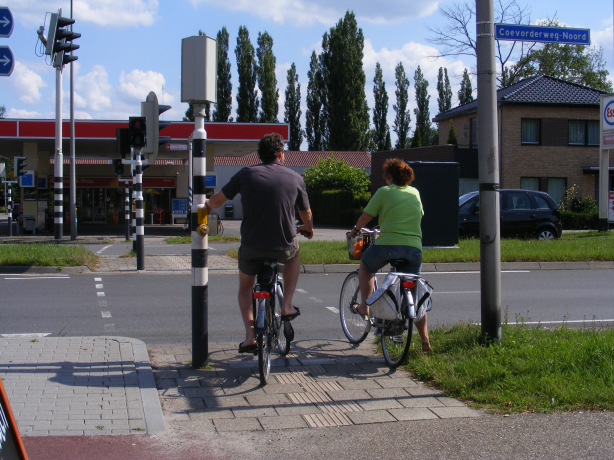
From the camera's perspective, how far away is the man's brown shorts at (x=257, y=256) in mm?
5469

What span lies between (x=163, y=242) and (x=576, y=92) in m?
25.9

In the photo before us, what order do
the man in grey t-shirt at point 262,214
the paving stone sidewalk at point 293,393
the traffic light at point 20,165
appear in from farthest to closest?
the traffic light at point 20,165 → the man in grey t-shirt at point 262,214 → the paving stone sidewalk at point 293,393

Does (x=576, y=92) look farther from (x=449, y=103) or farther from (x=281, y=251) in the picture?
(x=449, y=103)

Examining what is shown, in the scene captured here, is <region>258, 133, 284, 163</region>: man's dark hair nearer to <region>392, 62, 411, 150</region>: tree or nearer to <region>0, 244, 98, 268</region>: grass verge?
<region>0, 244, 98, 268</region>: grass verge

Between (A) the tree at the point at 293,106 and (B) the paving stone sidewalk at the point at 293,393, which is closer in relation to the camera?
(B) the paving stone sidewalk at the point at 293,393

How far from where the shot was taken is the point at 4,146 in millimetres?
31625

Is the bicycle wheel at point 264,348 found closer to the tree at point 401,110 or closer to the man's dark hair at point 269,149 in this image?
the man's dark hair at point 269,149

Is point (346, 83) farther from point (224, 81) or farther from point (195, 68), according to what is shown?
point (195, 68)

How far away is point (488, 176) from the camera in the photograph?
600 cm

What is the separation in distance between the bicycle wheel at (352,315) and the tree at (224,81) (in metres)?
58.0

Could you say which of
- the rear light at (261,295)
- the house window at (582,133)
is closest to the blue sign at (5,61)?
the rear light at (261,295)

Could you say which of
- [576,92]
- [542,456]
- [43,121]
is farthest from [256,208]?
[576,92]

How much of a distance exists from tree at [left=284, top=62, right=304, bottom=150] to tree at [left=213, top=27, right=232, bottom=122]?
7.03m

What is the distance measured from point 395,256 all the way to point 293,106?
65.1 m
